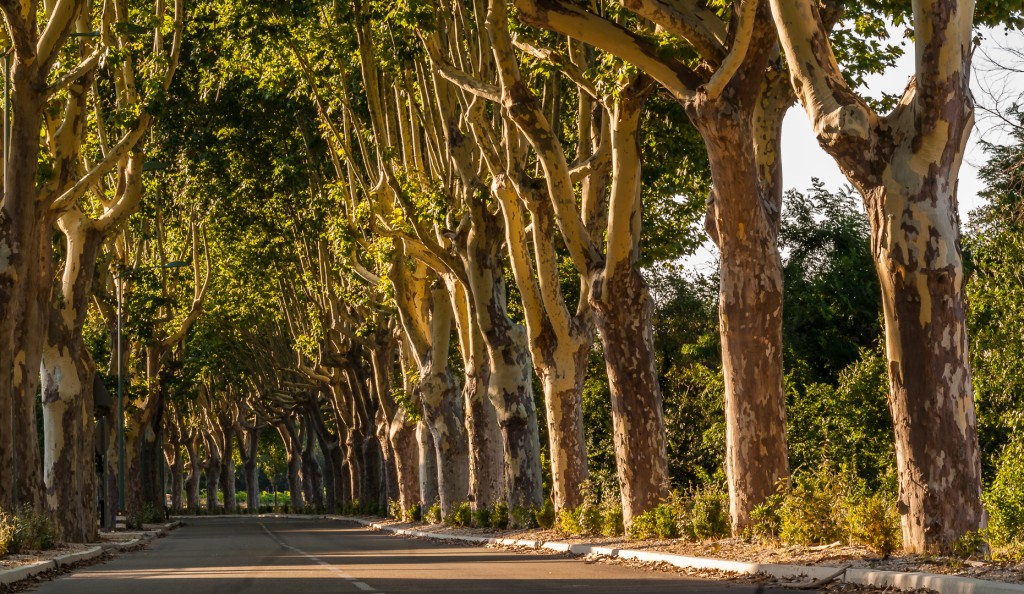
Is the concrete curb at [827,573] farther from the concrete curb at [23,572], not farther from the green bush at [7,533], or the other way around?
the green bush at [7,533]

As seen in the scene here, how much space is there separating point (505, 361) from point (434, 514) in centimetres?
1042

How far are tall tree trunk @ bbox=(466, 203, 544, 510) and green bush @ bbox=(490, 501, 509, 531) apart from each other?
597mm

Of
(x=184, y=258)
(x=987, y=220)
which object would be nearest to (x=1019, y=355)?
(x=987, y=220)

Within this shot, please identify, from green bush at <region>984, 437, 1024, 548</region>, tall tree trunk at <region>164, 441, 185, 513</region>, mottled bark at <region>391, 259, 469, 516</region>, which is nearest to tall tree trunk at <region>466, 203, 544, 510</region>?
mottled bark at <region>391, 259, 469, 516</region>

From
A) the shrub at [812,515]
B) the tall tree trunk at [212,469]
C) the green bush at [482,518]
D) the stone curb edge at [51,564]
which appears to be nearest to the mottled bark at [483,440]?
the green bush at [482,518]

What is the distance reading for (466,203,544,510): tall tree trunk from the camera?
27.1 meters

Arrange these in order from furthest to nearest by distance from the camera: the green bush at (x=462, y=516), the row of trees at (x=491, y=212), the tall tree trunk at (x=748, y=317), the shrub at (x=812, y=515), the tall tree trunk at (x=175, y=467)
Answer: the tall tree trunk at (x=175, y=467), the green bush at (x=462, y=516), the tall tree trunk at (x=748, y=317), the shrub at (x=812, y=515), the row of trees at (x=491, y=212)

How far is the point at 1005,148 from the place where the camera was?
26.6 metres

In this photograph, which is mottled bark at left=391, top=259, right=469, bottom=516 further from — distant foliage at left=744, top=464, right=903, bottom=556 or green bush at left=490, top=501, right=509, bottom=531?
Answer: distant foliage at left=744, top=464, right=903, bottom=556

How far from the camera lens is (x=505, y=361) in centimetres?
2742

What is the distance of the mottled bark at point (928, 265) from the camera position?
12.5 metres

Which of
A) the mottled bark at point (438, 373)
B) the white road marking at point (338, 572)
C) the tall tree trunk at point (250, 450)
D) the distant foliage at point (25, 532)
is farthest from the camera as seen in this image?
the tall tree trunk at point (250, 450)

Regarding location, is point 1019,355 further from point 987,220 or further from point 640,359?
point 640,359

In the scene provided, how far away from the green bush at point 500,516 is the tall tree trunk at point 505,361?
0.60 m
